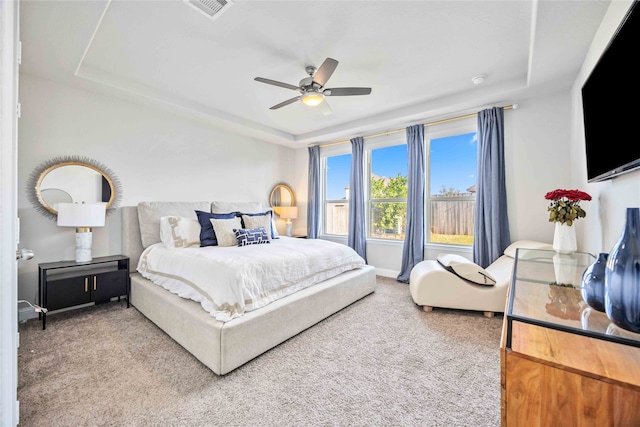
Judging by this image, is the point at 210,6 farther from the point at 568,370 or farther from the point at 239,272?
the point at 568,370

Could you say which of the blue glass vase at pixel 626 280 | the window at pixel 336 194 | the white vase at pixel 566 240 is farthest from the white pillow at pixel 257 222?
the blue glass vase at pixel 626 280

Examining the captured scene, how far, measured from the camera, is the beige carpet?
1512 millimetres

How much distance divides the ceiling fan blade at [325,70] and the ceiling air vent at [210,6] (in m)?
0.81

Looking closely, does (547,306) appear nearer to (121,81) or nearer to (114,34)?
(114,34)

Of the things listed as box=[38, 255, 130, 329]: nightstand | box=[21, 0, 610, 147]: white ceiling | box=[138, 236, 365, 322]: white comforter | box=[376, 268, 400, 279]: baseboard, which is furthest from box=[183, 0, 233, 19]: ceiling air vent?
box=[376, 268, 400, 279]: baseboard

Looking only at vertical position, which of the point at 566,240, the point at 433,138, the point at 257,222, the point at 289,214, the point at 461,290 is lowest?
the point at 461,290

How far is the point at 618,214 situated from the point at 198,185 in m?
4.59

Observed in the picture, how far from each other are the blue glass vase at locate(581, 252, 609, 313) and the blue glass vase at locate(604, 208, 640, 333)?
0.13m

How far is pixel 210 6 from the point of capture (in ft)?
6.37

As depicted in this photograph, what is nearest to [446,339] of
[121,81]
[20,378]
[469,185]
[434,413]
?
[434,413]

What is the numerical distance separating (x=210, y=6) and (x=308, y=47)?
854 millimetres

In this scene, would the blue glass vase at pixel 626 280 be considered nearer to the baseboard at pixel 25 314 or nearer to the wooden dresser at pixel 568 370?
the wooden dresser at pixel 568 370

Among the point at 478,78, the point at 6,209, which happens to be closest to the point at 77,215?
the point at 6,209

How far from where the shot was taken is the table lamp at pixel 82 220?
271cm
